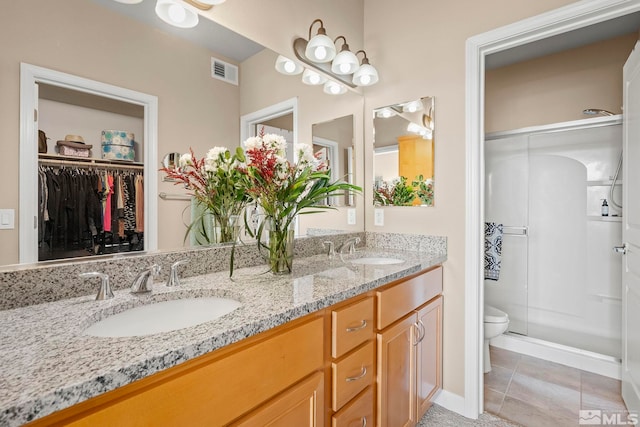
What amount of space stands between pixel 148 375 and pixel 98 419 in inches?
3.4

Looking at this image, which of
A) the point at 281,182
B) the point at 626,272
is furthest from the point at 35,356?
the point at 626,272

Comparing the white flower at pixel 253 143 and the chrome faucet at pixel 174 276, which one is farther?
the white flower at pixel 253 143

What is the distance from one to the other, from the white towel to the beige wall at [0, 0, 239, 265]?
2345 mm

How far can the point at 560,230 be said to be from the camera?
2.57 m

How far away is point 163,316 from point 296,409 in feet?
1.57

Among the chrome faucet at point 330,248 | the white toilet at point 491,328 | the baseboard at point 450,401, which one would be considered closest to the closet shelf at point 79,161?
the chrome faucet at point 330,248

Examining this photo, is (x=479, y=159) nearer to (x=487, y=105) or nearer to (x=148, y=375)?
(x=487, y=105)

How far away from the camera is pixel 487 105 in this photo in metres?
2.92

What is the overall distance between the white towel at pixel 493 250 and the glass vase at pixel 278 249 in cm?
211

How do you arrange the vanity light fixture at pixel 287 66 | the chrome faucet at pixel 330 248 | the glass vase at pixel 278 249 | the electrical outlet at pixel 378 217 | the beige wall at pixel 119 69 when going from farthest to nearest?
the electrical outlet at pixel 378 217 → the chrome faucet at pixel 330 248 → the vanity light fixture at pixel 287 66 → the glass vase at pixel 278 249 → the beige wall at pixel 119 69

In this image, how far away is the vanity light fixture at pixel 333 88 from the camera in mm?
2006

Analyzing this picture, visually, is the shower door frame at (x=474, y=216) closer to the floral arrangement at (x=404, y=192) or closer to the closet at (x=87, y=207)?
the floral arrangement at (x=404, y=192)

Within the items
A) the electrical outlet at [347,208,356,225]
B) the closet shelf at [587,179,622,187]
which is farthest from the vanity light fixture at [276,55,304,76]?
the closet shelf at [587,179,622,187]

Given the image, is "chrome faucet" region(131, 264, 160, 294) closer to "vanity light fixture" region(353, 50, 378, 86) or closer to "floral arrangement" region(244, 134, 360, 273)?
"floral arrangement" region(244, 134, 360, 273)
